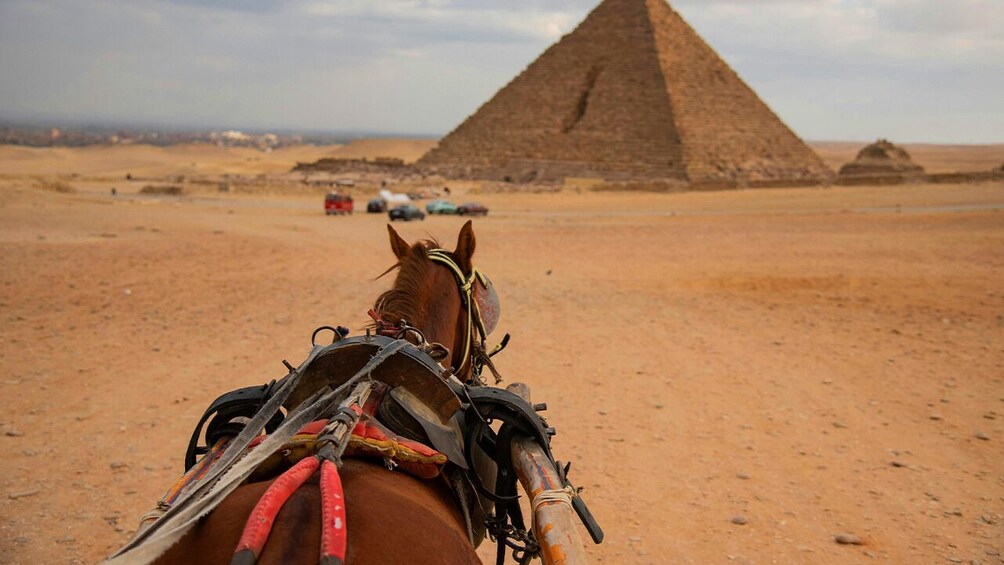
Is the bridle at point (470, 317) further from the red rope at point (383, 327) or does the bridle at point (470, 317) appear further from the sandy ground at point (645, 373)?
the sandy ground at point (645, 373)

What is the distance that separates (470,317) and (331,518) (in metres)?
1.56

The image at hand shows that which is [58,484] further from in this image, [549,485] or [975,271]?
[975,271]

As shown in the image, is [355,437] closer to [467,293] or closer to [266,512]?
[266,512]

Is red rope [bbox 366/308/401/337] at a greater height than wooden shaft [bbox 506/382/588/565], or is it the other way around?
red rope [bbox 366/308/401/337]

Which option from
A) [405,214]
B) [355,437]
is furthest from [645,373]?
[405,214]

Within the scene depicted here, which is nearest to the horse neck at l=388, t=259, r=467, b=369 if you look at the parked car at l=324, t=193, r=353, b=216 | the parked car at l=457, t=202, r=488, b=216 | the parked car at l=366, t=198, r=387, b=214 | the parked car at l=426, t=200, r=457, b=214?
the parked car at l=457, t=202, r=488, b=216

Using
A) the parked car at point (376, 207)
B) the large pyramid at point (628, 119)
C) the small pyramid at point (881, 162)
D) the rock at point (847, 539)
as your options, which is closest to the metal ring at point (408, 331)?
the rock at point (847, 539)

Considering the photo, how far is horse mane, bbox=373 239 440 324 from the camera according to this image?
269 centimetres

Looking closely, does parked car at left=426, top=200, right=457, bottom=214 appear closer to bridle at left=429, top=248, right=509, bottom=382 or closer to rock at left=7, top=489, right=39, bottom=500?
rock at left=7, top=489, right=39, bottom=500

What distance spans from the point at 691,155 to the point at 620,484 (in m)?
55.2

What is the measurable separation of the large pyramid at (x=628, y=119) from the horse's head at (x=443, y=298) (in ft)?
163

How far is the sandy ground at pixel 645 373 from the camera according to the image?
4555 millimetres

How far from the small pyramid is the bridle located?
55993 millimetres

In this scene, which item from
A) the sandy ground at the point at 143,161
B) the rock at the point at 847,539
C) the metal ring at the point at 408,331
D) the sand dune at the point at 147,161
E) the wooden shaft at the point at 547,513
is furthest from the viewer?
the sand dune at the point at 147,161
